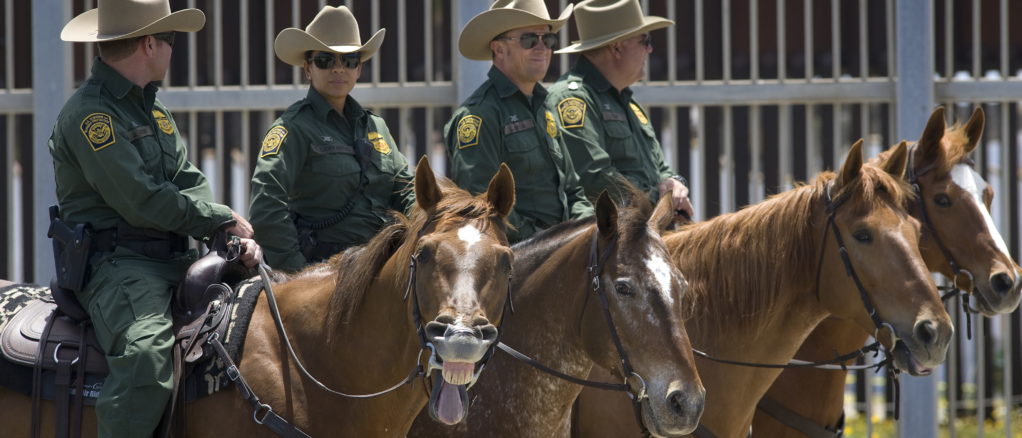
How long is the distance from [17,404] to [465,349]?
1659 millimetres

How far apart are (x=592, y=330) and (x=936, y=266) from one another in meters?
2.01

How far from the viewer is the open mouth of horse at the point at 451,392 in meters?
3.23

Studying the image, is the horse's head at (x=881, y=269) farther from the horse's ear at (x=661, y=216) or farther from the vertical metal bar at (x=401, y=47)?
the vertical metal bar at (x=401, y=47)

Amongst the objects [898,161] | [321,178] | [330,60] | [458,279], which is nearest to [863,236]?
[898,161]

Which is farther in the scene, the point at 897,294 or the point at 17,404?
the point at 897,294

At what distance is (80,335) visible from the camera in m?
3.89

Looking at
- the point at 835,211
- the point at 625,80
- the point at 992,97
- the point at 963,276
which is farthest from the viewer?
the point at 992,97

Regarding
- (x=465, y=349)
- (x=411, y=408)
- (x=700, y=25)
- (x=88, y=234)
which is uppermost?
(x=700, y=25)

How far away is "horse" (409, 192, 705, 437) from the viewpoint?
3.56 meters

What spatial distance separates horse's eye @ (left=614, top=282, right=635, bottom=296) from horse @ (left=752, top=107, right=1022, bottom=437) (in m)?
1.52

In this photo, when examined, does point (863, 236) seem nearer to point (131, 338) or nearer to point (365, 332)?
point (365, 332)

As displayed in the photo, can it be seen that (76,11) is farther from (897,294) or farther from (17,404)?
(897,294)

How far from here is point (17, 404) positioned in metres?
3.87

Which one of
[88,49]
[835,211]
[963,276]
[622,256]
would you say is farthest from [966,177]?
[88,49]
